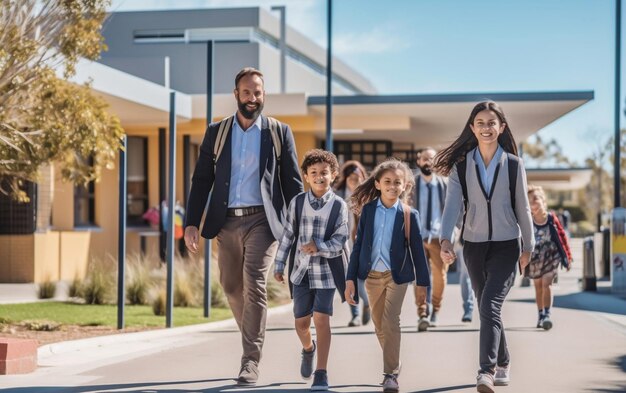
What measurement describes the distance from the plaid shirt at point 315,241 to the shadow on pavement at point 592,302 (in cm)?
814

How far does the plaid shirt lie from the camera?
25.8ft

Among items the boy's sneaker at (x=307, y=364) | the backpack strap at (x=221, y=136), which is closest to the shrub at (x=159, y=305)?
the boy's sneaker at (x=307, y=364)

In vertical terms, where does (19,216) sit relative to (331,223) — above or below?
below

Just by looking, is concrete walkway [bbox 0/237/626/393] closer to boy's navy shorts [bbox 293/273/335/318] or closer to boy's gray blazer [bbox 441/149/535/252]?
boy's navy shorts [bbox 293/273/335/318]

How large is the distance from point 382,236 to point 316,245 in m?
0.47

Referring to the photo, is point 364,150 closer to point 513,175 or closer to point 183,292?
point 183,292

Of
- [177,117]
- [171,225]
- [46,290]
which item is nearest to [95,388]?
[171,225]

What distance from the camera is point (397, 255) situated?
25.7ft

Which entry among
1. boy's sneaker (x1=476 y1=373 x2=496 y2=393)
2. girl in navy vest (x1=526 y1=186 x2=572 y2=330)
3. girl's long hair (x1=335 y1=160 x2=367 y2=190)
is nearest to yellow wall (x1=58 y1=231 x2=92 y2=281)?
girl's long hair (x1=335 y1=160 x2=367 y2=190)

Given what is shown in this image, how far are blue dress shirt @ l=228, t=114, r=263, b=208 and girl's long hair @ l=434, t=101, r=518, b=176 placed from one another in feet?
4.26

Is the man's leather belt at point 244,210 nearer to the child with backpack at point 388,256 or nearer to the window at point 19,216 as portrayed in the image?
the child with backpack at point 388,256

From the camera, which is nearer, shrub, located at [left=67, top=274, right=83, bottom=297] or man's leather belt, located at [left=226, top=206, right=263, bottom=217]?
man's leather belt, located at [left=226, top=206, right=263, bottom=217]

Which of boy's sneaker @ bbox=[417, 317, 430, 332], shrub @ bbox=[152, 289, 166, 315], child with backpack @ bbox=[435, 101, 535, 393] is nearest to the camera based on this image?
child with backpack @ bbox=[435, 101, 535, 393]

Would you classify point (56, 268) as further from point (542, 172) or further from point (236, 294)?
point (542, 172)
